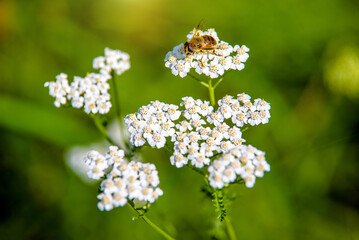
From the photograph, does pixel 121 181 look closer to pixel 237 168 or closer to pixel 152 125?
pixel 152 125

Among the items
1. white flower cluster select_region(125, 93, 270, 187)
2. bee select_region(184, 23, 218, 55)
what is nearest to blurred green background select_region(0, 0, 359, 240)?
white flower cluster select_region(125, 93, 270, 187)

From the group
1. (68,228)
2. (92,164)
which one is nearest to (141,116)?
(92,164)

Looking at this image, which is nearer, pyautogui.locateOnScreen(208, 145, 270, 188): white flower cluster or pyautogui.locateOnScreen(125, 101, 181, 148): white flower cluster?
pyautogui.locateOnScreen(208, 145, 270, 188): white flower cluster

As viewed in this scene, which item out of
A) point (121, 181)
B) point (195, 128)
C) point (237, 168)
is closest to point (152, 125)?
point (195, 128)

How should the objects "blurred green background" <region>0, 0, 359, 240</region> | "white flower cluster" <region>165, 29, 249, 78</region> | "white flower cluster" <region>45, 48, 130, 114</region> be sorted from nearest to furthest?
"white flower cluster" <region>165, 29, 249, 78</region>
"white flower cluster" <region>45, 48, 130, 114</region>
"blurred green background" <region>0, 0, 359, 240</region>

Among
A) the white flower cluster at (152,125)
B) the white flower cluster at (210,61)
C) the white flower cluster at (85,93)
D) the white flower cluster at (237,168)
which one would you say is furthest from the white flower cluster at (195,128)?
the white flower cluster at (85,93)

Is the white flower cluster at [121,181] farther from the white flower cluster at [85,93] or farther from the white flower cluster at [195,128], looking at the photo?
the white flower cluster at [85,93]

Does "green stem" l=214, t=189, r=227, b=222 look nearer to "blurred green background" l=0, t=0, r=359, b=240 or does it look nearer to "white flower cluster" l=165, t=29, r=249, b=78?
"blurred green background" l=0, t=0, r=359, b=240
